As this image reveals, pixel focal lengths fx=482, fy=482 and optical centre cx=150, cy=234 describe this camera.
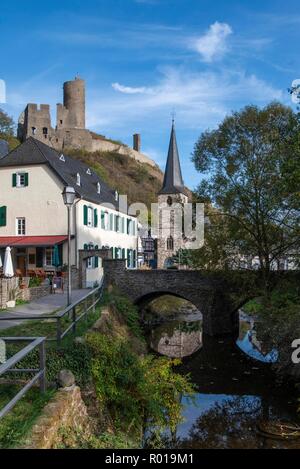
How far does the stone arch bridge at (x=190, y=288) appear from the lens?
24.6 metres

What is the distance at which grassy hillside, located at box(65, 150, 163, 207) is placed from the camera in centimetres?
6619

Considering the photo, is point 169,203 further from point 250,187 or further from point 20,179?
point 250,187

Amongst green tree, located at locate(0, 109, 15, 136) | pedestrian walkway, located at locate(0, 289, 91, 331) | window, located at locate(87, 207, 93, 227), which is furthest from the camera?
green tree, located at locate(0, 109, 15, 136)

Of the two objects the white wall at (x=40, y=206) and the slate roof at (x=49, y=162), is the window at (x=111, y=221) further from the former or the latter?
the white wall at (x=40, y=206)

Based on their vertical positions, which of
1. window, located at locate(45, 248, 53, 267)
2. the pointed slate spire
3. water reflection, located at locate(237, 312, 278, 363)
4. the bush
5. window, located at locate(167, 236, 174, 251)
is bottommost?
water reflection, located at locate(237, 312, 278, 363)

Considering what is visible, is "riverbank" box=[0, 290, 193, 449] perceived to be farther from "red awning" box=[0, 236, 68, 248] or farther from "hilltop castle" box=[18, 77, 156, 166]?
"hilltop castle" box=[18, 77, 156, 166]

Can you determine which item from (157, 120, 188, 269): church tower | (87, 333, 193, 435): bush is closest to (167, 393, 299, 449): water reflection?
(87, 333, 193, 435): bush

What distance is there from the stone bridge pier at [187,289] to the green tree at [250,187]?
3.68 meters

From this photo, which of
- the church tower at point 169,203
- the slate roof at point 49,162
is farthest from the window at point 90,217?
the church tower at point 169,203

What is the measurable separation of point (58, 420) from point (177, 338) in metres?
18.4
